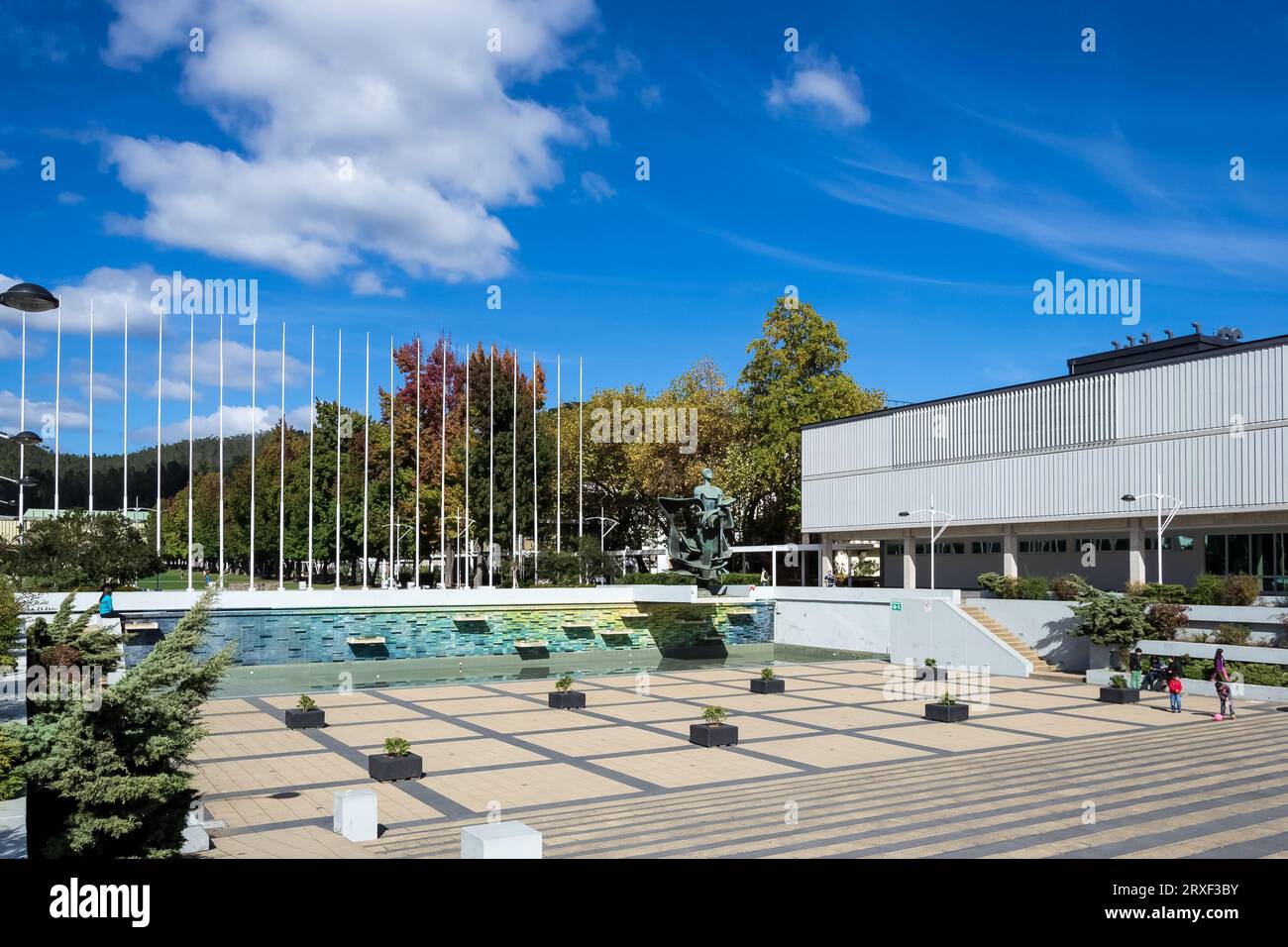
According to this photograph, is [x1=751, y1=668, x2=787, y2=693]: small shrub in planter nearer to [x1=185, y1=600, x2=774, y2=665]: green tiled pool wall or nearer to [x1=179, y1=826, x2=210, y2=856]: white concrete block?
[x1=185, y1=600, x2=774, y2=665]: green tiled pool wall

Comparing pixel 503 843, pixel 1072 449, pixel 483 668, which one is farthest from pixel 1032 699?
pixel 503 843

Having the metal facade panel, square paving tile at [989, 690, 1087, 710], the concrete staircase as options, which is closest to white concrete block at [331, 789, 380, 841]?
square paving tile at [989, 690, 1087, 710]

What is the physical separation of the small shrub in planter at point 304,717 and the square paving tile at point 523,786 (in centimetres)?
572

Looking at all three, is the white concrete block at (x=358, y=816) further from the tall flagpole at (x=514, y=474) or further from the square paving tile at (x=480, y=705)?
the tall flagpole at (x=514, y=474)

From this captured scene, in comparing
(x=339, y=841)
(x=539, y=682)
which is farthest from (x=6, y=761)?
(x=539, y=682)

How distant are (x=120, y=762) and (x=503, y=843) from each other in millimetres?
3180

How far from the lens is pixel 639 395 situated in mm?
66438

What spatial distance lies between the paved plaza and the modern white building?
13734 millimetres

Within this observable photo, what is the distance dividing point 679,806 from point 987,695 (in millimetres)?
15987

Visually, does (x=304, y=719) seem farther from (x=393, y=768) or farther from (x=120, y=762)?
(x=120, y=762)

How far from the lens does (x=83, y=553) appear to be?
33812 millimetres

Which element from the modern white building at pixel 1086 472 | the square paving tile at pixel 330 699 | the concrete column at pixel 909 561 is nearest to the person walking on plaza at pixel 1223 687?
the modern white building at pixel 1086 472

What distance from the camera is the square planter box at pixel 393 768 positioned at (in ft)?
50.3

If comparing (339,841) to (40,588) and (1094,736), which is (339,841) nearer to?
(1094,736)
